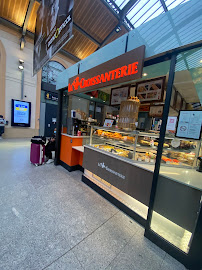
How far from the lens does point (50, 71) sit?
8.54 metres

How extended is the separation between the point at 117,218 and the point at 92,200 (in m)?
0.58

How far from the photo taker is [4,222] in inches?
61.5

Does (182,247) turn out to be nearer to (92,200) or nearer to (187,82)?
(92,200)

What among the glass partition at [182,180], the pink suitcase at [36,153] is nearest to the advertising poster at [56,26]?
the glass partition at [182,180]

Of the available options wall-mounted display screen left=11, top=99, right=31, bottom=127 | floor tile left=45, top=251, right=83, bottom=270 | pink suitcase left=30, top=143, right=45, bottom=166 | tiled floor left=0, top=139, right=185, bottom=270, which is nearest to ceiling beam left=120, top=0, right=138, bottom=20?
wall-mounted display screen left=11, top=99, right=31, bottom=127

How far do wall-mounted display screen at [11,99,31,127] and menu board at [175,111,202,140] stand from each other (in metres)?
8.49

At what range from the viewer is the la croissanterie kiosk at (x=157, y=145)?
1.34 m

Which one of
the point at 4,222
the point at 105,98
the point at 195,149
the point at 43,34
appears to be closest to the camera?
the point at 4,222

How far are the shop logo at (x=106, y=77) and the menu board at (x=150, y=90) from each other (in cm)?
88

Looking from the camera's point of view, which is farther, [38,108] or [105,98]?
[38,108]

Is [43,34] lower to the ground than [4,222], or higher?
higher

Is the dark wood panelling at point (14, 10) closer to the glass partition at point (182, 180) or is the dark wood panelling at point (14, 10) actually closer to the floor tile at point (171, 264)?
the glass partition at point (182, 180)

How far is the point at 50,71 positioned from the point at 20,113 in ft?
13.0

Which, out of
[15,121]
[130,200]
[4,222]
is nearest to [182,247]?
[130,200]
